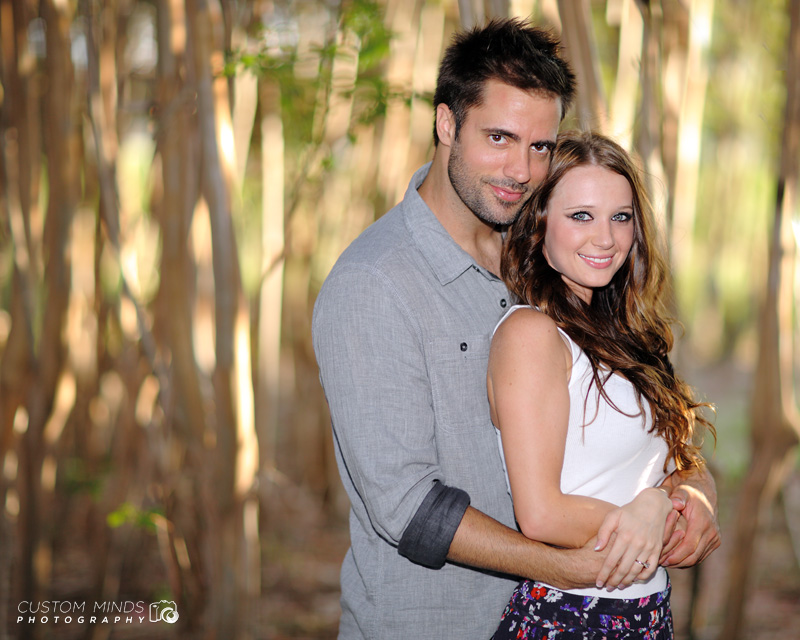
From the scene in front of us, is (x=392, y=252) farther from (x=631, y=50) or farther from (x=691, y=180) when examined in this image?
(x=691, y=180)

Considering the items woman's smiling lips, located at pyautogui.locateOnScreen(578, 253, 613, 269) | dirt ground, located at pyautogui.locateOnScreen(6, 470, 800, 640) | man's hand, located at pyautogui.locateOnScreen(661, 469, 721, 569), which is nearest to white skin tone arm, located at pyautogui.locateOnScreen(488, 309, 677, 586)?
man's hand, located at pyautogui.locateOnScreen(661, 469, 721, 569)

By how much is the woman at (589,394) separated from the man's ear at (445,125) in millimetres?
221

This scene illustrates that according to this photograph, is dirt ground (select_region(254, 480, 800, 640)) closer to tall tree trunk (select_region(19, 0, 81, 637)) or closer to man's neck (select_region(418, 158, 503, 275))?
tall tree trunk (select_region(19, 0, 81, 637))

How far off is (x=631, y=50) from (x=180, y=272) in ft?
6.40

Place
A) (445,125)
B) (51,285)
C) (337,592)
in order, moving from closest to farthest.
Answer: (445,125) → (51,285) → (337,592)

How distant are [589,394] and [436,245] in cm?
41

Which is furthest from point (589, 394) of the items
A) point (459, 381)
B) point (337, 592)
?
point (337, 592)

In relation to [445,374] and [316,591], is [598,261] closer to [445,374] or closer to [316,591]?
[445,374]

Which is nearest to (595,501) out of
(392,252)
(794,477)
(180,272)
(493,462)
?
(493,462)

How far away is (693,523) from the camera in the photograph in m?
1.32

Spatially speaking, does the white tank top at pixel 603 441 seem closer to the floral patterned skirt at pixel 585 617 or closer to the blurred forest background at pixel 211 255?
the floral patterned skirt at pixel 585 617

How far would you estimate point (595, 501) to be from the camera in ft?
4.01

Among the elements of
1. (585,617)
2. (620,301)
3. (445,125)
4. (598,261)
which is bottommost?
(585,617)

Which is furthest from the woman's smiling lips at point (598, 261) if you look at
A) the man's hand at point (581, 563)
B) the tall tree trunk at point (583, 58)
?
the tall tree trunk at point (583, 58)
